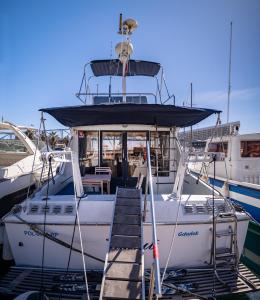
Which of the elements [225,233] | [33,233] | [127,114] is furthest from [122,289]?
[127,114]

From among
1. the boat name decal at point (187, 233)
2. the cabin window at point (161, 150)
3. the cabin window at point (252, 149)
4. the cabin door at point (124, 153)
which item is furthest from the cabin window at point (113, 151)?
the cabin window at point (252, 149)

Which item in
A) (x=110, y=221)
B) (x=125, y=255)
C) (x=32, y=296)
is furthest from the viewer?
(x=110, y=221)

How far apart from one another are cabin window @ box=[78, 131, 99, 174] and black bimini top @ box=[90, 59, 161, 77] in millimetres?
2635

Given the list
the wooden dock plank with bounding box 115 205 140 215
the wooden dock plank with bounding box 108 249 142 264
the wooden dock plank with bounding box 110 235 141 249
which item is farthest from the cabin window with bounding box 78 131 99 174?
the wooden dock plank with bounding box 108 249 142 264

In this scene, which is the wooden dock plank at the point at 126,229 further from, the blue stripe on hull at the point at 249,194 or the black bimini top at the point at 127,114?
the blue stripe on hull at the point at 249,194

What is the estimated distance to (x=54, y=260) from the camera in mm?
4234

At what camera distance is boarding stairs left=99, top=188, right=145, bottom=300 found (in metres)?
3.19

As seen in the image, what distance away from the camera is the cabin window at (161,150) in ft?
20.8

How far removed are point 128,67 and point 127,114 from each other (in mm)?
3723

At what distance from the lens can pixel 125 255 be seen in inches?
143

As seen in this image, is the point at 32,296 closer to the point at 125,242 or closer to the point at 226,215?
the point at 125,242

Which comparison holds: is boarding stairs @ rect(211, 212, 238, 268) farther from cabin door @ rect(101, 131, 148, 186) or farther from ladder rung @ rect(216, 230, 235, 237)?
cabin door @ rect(101, 131, 148, 186)

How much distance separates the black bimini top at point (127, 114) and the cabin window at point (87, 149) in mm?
921

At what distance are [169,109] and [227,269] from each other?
118 inches
